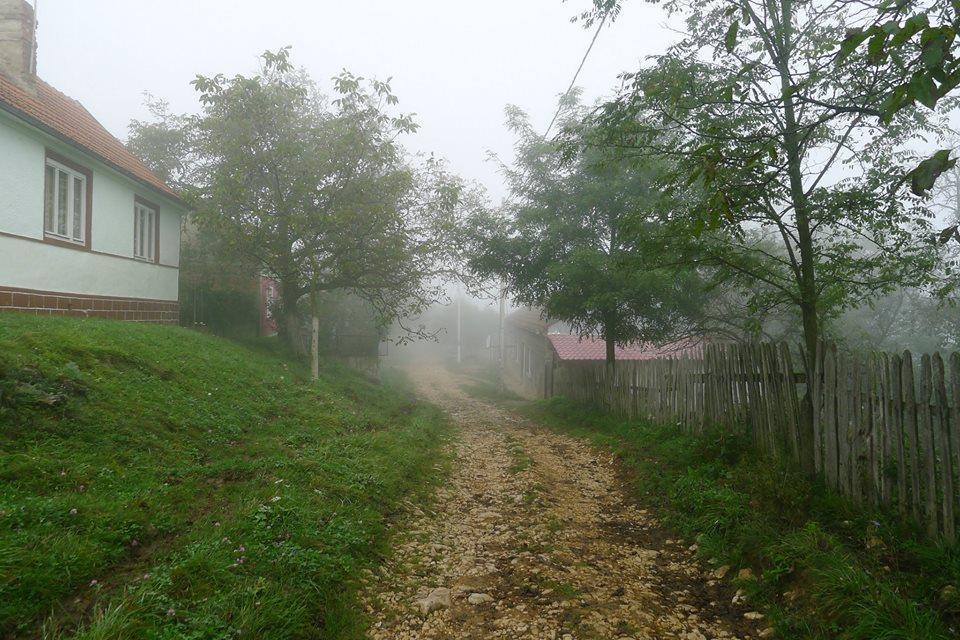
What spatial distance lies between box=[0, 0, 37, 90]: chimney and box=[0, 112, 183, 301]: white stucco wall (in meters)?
2.44

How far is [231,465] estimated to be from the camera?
5887 millimetres

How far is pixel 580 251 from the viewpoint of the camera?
1192cm

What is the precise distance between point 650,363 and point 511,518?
5681 mm

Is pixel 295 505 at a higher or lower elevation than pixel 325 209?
lower

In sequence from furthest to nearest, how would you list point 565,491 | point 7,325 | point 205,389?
1. point 205,389
2. point 7,325
3. point 565,491

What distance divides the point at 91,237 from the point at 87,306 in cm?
152

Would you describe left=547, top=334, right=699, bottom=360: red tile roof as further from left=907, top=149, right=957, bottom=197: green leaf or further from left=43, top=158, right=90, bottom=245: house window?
left=907, top=149, right=957, bottom=197: green leaf

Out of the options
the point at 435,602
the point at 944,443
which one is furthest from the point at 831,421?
the point at 435,602

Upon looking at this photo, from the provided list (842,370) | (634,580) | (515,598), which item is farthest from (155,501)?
(842,370)

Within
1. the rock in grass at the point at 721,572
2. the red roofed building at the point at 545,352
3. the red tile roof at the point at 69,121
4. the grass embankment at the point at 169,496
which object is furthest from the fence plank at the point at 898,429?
the red tile roof at the point at 69,121

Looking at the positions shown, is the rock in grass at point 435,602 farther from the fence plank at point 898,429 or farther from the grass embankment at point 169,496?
the fence plank at point 898,429

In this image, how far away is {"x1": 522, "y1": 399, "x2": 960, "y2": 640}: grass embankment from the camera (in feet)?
11.0

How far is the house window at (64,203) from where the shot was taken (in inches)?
421

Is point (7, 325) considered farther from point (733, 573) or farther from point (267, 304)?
point (267, 304)
